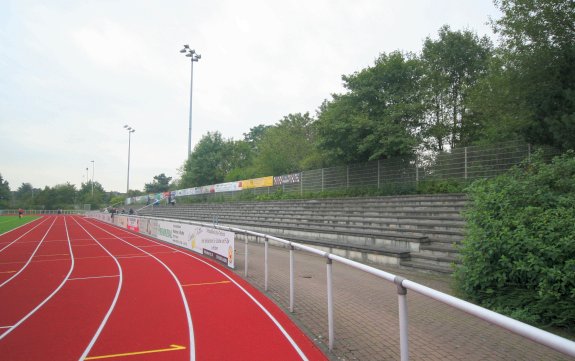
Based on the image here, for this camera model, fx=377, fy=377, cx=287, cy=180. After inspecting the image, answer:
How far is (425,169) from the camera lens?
1725cm

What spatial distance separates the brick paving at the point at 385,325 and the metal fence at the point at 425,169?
6866mm

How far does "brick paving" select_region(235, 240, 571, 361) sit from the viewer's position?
451 cm

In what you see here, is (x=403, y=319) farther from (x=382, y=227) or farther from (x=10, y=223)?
(x=10, y=223)

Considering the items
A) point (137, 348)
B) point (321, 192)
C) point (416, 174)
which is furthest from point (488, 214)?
point (321, 192)

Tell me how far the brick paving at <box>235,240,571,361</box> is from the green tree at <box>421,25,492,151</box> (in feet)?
65.0

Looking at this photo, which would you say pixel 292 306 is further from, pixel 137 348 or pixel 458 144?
pixel 458 144

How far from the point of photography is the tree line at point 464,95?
13016 mm

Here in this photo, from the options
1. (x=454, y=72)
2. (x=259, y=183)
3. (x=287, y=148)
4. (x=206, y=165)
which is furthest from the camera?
(x=206, y=165)

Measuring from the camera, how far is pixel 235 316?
664 centimetres

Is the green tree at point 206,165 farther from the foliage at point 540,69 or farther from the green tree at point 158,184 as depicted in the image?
the green tree at point 158,184

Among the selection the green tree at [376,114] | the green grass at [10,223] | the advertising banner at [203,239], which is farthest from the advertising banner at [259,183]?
the green grass at [10,223]

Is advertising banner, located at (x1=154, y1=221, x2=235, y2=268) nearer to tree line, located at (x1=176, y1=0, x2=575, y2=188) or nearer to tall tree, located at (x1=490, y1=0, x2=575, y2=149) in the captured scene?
tree line, located at (x1=176, y1=0, x2=575, y2=188)

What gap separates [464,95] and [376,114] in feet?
35.3

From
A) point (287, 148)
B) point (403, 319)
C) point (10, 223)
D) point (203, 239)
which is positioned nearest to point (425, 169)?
point (203, 239)
